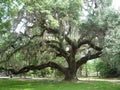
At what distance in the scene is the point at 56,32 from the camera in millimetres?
24719

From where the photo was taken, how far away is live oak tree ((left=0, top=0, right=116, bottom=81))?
22.5 meters

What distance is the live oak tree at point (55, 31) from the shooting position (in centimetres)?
2250

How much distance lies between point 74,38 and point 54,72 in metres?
17.8

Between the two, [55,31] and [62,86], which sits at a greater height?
[55,31]

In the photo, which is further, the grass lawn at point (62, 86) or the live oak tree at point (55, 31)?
the live oak tree at point (55, 31)

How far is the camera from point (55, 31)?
81.0 feet

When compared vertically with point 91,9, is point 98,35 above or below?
below

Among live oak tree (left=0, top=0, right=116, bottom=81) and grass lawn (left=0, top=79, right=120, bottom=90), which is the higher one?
live oak tree (left=0, top=0, right=116, bottom=81)

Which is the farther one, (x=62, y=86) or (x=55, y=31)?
(x=55, y=31)

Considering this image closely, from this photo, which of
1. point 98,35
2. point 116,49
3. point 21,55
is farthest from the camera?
point 21,55

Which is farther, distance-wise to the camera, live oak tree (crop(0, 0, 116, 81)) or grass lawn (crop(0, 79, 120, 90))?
live oak tree (crop(0, 0, 116, 81))

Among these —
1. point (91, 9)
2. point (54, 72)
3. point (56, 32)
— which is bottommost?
point (54, 72)

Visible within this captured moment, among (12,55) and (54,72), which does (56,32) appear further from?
(54,72)

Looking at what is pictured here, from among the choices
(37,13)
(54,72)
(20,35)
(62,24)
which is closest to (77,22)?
(62,24)
